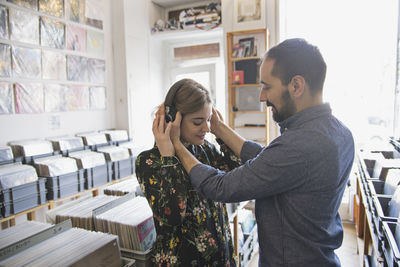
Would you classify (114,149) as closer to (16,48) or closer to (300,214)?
(16,48)

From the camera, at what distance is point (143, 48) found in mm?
4223

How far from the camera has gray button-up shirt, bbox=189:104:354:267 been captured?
2.81ft

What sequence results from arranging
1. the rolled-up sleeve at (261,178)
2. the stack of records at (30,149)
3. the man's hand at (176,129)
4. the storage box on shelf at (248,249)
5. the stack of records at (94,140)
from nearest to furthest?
the rolled-up sleeve at (261,178)
the man's hand at (176,129)
the storage box on shelf at (248,249)
the stack of records at (30,149)
the stack of records at (94,140)

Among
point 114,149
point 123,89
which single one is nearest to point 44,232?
point 114,149

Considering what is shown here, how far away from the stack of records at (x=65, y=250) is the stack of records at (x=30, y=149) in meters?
1.56

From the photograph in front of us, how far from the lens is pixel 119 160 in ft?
10.1

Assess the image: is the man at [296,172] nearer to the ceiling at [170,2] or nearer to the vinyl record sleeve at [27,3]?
the vinyl record sleeve at [27,3]

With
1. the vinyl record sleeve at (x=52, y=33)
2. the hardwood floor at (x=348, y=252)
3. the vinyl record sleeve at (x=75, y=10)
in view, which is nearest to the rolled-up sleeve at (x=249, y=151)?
Result: the hardwood floor at (x=348, y=252)

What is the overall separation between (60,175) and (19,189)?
34cm

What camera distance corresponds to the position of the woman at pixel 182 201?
3.23ft

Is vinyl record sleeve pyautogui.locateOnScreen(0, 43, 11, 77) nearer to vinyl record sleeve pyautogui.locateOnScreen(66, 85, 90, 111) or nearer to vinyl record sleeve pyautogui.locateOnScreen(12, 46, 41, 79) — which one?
vinyl record sleeve pyautogui.locateOnScreen(12, 46, 41, 79)

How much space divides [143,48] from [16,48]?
1.82 metres

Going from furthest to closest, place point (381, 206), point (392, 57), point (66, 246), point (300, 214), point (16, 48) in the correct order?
point (392, 57)
point (16, 48)
point (381, 206)
point (66, 246)
point (300, 214)

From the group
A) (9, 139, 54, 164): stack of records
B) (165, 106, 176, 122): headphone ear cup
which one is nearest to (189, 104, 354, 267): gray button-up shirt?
(165, 106, 176, 122): headphone ear cup
